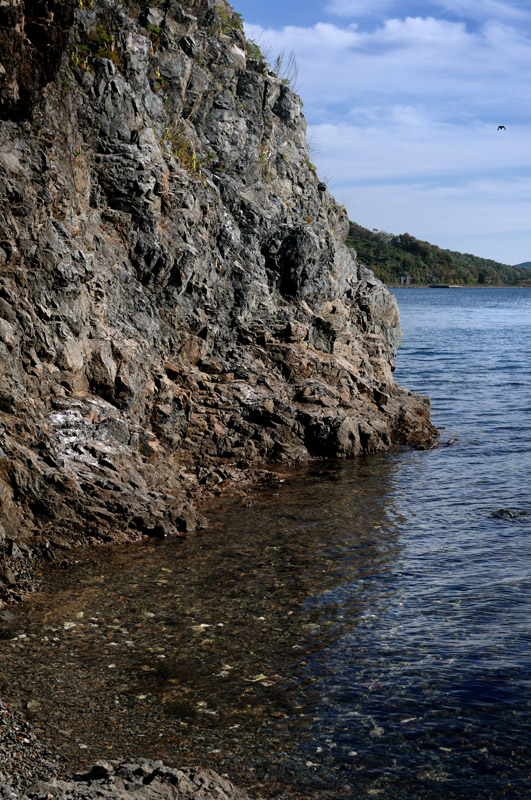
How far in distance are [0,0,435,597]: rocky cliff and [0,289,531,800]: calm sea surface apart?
149 cm

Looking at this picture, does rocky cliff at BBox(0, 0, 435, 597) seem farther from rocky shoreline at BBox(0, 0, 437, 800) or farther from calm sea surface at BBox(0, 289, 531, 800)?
calm sea surface at BBox(0, 289, 531, 800)

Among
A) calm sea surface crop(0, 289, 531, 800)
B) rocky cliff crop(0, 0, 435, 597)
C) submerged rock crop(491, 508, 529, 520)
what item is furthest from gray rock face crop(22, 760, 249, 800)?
submerged rock crop(491, 508, 529, 520)

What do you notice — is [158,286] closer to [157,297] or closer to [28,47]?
[157,297]

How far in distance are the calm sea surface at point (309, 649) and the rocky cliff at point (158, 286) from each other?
1493 mm

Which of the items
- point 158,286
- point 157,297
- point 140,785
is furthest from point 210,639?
point 158,286

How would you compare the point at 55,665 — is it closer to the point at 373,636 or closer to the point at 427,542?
the point at 373,636

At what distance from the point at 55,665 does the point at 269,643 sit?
8.40 feet

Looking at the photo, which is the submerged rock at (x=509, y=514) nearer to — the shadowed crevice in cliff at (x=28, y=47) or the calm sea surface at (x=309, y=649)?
the calm sea surface at (x=309, y=649)

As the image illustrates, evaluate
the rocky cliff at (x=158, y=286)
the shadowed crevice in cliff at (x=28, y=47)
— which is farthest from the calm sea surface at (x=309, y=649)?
the shadowed crevice in cliff at (x=28, y=47)

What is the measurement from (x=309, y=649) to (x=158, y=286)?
1073 centimetres

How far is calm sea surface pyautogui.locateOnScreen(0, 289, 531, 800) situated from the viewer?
22.6 ft

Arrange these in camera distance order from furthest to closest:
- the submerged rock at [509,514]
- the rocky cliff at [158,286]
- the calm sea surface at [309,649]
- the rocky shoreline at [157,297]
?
the submerged rock at [509,514], the rocky cliff at [158,286], the rocky shoreline at [157,297], the calm sea surface at [309,649]

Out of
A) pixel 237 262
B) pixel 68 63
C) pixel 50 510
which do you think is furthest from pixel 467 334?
pixel 50 510

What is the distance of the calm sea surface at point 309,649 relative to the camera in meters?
6.89
